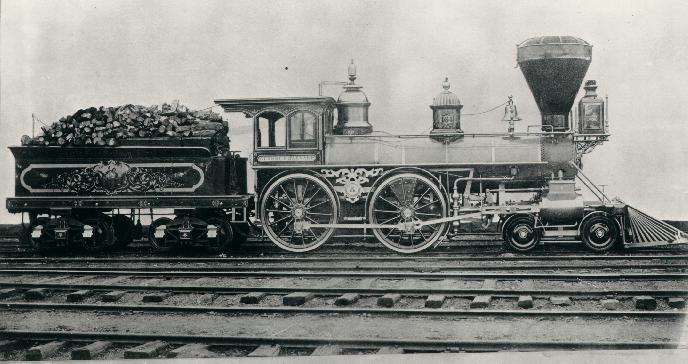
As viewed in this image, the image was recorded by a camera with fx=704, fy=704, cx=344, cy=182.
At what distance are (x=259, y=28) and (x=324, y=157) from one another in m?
2.60

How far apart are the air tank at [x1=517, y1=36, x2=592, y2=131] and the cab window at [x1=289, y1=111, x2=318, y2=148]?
2.96 m

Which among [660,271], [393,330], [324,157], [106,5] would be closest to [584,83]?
[660,271]

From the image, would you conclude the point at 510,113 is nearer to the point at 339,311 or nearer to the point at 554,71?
the point at 554,71

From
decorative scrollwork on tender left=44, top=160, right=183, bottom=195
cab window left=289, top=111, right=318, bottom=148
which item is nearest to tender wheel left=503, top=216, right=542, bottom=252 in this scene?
cab window left=289, top=111, right=318, bottom=148

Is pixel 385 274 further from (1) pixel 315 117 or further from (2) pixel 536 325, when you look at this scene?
(1) pixel 315 117

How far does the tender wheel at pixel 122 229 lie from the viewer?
10816 millimetres

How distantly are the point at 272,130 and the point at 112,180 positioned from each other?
7.91 ft

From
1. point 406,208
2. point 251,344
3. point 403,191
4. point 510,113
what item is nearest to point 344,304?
point 251,344

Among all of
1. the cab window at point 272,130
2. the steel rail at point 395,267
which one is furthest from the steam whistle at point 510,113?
the cab window at point 272,130

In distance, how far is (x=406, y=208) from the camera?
9602 millimetres

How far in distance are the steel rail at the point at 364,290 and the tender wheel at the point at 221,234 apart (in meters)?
2.71

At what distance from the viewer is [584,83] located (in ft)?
31.5

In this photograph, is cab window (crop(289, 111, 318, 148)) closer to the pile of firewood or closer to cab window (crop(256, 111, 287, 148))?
cab window (crop(256, 111, 287, 148))

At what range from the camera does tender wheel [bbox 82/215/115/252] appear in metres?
10.4
